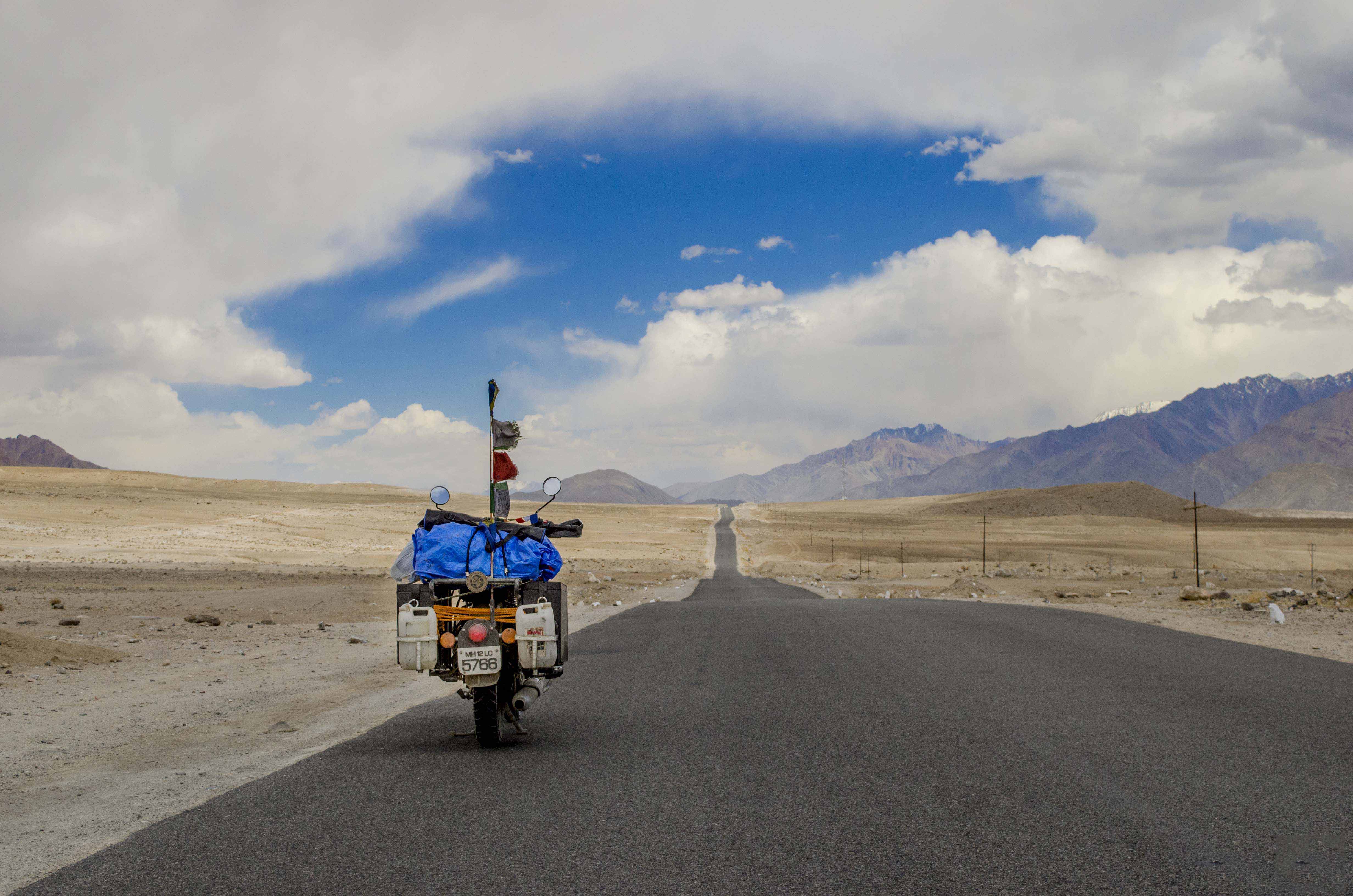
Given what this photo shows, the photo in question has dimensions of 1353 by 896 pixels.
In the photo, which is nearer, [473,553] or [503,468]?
[473,553]

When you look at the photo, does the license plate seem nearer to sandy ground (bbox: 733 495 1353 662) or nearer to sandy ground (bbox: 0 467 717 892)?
sandy ground (bbox: 0 467 717 892)

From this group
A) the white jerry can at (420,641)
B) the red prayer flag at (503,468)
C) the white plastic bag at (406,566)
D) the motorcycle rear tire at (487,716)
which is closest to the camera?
the white jerry can at (420,641)

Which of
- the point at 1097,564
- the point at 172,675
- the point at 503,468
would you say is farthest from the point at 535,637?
the point at 1097,564

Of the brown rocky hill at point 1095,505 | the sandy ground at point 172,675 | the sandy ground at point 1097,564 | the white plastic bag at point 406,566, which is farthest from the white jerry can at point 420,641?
the brown rocky hill at point 1095,505

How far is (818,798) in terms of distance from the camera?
6.64m

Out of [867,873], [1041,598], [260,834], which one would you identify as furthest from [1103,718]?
[1041,598]

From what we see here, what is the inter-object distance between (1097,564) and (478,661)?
240 feet

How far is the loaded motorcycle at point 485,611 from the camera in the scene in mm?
8211

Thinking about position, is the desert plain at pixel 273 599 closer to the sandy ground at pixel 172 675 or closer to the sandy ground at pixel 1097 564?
the sandy ground at pixel 172 675

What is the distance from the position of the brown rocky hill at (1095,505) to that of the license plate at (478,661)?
15523 cm

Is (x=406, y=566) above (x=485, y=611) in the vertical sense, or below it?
above

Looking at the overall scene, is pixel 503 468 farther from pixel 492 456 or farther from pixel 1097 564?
pixel 1097 564

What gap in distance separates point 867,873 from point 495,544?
4.51 m

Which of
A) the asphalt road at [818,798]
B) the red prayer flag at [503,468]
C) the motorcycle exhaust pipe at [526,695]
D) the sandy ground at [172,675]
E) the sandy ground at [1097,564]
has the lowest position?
the sandy ground at [1097,564]
